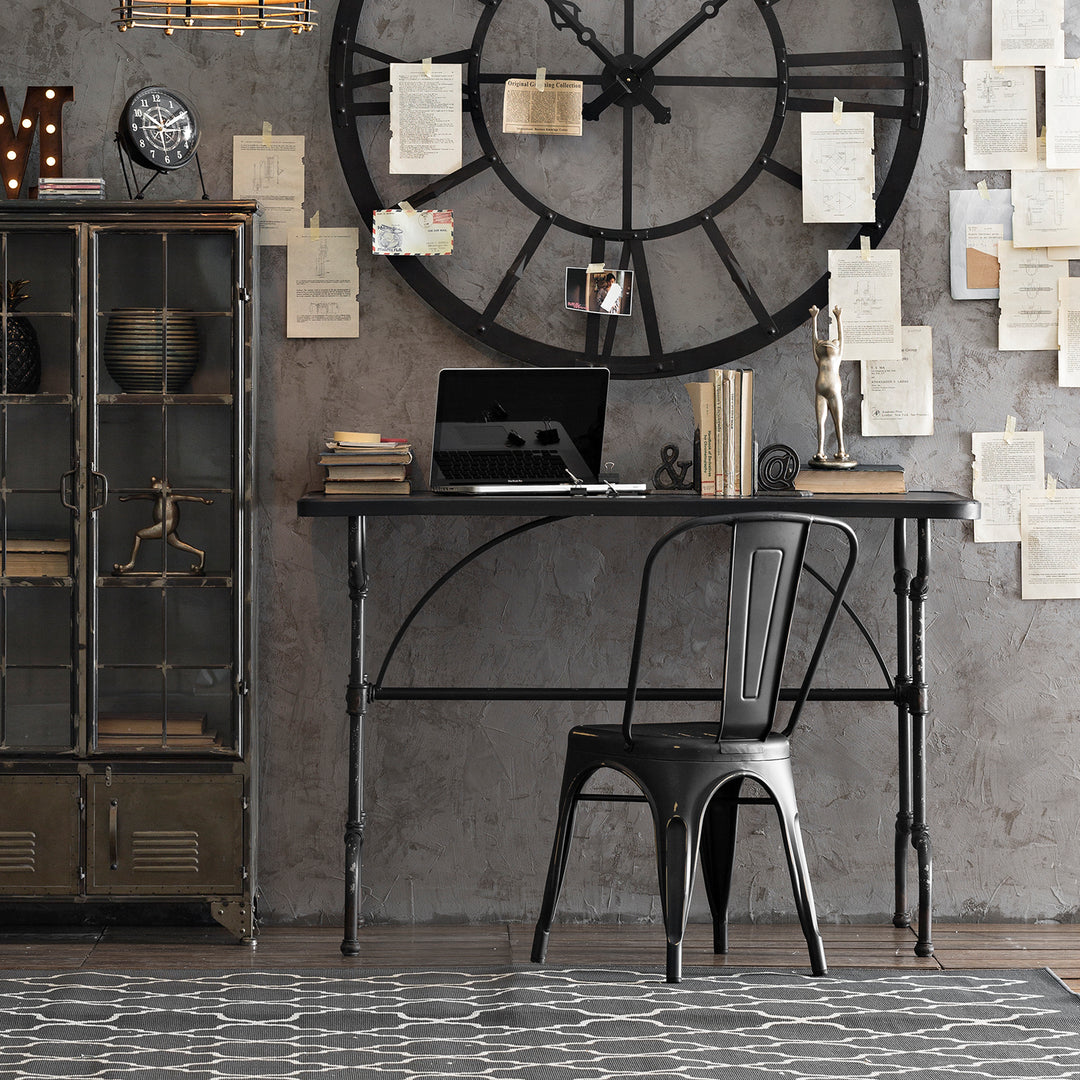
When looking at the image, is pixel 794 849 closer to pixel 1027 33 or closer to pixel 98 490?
pixel 98 490

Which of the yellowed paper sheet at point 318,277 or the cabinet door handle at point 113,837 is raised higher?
the yellowed paper sheet at point 318,277

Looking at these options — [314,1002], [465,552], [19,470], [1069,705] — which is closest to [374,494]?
[465,552]

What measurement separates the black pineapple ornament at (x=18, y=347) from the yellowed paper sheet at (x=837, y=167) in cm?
176

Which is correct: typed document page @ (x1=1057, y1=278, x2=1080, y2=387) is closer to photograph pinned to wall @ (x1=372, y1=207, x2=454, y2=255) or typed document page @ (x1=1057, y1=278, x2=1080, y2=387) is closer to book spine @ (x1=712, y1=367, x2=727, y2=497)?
book spine @ (x1=712, y1=367, x2=727, y2=497)


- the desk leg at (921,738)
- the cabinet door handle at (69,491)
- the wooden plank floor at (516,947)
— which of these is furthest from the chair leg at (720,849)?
the cabinet door handle at (69,491)

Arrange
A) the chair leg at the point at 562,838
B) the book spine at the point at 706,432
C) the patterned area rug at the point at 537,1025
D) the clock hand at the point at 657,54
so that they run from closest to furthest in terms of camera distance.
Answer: the patterned area rug at the point at 537,1025 → the chair leg at the point at 562,838 → the book spine at the point at 706,432 → the clock hand at the point at 657,54

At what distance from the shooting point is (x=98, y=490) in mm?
2971

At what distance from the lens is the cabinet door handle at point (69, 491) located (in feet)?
9.73

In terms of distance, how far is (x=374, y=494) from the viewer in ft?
9.57

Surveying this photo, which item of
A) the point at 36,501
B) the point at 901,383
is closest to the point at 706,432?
the point at 901,383

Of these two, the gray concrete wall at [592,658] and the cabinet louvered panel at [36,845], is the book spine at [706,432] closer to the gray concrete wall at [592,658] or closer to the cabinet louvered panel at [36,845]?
the gray concrete wall at [592,658]

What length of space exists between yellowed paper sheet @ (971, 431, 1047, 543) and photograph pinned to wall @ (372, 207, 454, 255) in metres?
1.32

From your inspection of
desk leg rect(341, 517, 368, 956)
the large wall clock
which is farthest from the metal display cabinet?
the large wall clock

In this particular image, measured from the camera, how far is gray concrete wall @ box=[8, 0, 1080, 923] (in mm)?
3168
